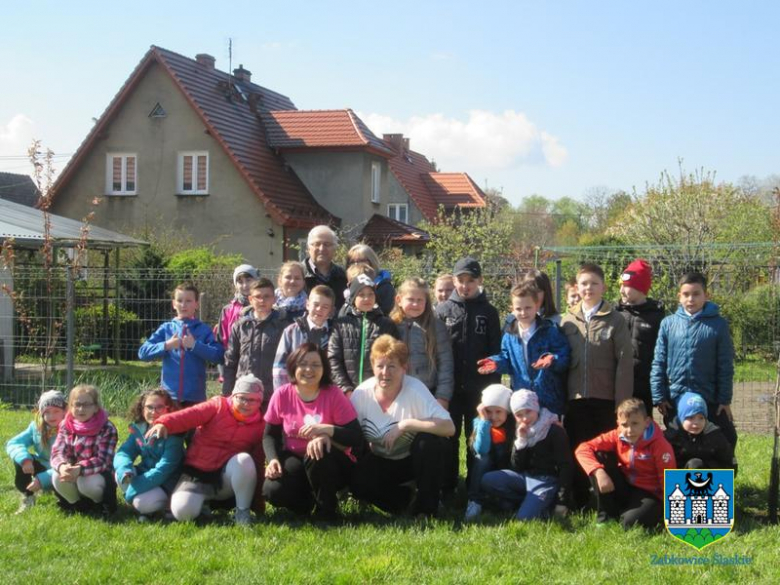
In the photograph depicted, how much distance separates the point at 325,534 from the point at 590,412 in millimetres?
2144

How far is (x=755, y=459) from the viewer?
766cm

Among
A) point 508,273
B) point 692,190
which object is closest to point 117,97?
point 692,190

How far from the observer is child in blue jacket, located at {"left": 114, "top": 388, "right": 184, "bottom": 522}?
5879 mm

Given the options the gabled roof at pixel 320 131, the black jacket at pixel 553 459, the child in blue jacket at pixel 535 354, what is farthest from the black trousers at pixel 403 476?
the gabled roof at pixel 320 131

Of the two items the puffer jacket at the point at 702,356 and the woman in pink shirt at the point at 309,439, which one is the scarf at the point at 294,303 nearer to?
the woman in pink shirt at the point at 309,439

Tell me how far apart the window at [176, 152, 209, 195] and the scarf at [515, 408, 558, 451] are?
19.8m

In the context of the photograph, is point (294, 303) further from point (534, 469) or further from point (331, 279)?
point (534, 469)

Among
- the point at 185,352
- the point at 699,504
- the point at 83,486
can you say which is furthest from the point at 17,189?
the point at 699,504

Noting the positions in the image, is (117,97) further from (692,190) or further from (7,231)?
(692,190)

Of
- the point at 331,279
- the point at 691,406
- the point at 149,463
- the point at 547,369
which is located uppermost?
the point at 331,279

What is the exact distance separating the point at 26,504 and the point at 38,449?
40cm

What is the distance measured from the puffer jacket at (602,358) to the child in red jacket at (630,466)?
0.96ft

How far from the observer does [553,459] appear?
19.7 feet

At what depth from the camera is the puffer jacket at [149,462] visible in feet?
19.5
